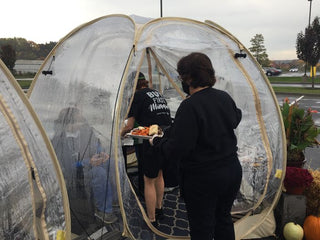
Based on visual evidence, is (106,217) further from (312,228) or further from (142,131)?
(312,228)

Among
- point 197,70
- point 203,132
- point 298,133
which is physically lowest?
point 298,133

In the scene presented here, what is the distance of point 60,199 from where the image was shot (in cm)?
211

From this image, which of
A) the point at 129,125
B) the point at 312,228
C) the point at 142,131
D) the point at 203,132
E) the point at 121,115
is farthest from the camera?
the point at 129,125

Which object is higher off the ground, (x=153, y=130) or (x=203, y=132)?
(x=203, y=132)

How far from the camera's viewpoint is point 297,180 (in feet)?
10.5

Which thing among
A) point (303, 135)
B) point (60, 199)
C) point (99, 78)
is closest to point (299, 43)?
point (303, 135)

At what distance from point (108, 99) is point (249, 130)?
5.88ft

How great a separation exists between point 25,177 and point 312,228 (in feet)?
9.41

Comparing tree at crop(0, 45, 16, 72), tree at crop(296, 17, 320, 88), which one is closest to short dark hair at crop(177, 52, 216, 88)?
tree at crop(296, 17, 320, 88)

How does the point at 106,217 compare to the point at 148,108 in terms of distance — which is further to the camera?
the point at 148,108

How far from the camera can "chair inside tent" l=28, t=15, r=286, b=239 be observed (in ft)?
9.80

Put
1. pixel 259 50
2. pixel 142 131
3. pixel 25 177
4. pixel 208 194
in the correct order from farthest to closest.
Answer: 1. pixel 259 50
2. pixel 142 131
3. pixel 208 194
4. pixel 25 177

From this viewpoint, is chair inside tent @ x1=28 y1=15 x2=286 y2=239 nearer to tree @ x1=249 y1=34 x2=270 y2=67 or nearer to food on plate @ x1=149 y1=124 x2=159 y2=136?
food on plate @ x1=149 y1=124 x2=159 y2=136

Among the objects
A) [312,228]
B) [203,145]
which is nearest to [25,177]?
[203,145]
